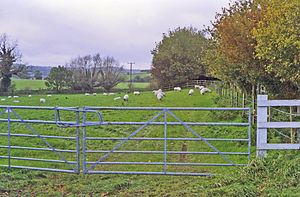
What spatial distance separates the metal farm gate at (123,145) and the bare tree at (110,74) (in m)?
41.5

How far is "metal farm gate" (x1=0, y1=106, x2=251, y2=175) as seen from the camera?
7.69m

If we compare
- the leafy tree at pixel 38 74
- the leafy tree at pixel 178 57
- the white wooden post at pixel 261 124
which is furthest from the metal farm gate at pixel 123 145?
the leafy tree at pixel 38 74

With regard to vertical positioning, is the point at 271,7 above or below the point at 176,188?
above

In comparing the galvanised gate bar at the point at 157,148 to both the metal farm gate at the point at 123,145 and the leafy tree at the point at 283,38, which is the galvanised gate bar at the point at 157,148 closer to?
the metal farm gate at the point at 123,145

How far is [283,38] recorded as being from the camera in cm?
954

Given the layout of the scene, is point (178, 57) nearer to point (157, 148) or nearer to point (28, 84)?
point (28, 84)

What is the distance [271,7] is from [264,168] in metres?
4.62

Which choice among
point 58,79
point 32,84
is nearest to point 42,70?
point 32,84

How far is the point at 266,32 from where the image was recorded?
33.3 feet

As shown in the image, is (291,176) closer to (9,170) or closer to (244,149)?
(244,149)

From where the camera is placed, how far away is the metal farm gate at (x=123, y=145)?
769 cm

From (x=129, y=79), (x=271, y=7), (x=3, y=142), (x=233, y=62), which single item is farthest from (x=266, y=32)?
(x=129, y=79)

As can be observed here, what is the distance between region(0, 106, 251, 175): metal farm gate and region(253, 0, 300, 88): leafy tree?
202 cm

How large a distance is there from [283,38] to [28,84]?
53.7m
